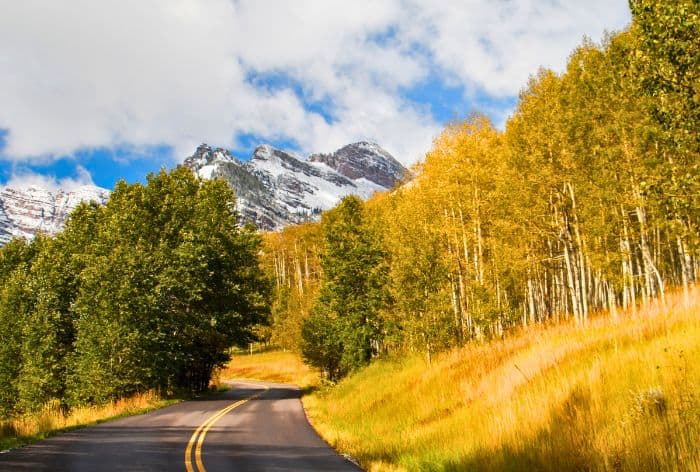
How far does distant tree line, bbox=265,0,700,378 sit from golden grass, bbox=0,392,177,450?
42.5 feet

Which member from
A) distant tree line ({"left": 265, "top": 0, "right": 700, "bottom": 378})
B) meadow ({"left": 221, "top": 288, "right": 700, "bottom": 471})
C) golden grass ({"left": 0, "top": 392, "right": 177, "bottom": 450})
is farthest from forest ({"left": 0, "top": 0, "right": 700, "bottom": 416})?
golden grass ({"left": 0, "top": 392, "right": 177, "bottom": 450})

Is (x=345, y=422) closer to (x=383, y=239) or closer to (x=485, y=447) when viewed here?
(x=485, y=447)

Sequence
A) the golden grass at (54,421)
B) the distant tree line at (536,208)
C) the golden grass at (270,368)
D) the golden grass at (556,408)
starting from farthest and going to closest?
the golden grass at (270,368)
the distant tree line at (536,208)
the golden grass at (54,421)
the golden grass at (556,408)

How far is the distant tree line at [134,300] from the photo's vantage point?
99.5 ft

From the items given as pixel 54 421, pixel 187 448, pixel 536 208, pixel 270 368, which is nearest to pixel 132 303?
pixel 54 421

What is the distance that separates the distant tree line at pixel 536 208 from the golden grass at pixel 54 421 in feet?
42.5

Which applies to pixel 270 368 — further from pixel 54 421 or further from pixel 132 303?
pixel 54 421

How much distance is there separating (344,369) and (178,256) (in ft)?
45.7

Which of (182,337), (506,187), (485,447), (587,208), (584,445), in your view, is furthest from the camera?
(182,337)

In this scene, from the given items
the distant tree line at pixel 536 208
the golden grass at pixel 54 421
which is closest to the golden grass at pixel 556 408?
the distant tree line at pixel 536 208

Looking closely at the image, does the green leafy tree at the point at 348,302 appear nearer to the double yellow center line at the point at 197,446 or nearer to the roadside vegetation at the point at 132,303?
the roadside vegetation at the point at 132,303

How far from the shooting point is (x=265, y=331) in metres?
93.3

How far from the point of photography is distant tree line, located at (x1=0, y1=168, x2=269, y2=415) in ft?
99.5

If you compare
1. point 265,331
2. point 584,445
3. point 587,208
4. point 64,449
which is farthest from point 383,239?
point 265,331
